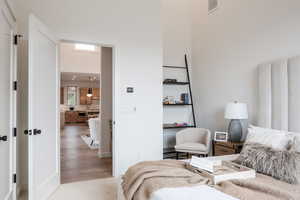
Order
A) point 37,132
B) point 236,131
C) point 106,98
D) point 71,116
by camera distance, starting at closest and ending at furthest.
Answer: point 37,132 < point 236,131 < point 106,98 < point 71,116

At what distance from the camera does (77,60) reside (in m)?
7.38

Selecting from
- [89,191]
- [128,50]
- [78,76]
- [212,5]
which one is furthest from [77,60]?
[89,191]

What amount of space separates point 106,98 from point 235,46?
3.29 m

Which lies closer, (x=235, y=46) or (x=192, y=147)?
(x=192, y=147)

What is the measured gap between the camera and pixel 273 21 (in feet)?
10.2

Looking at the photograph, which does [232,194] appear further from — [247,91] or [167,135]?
[167,135]

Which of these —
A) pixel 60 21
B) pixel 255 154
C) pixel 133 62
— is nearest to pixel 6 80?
pixel 60 21

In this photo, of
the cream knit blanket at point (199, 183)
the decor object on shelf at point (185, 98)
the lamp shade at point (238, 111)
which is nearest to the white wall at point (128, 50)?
the decor object on shelf at point (185, 98)

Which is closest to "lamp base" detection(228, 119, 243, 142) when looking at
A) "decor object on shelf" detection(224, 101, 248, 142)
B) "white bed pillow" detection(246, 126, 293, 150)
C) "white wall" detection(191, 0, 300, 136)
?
"decor object on shelf" detection(224, 101, 248, 142)

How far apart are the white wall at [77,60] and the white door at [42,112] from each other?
14.4 ft

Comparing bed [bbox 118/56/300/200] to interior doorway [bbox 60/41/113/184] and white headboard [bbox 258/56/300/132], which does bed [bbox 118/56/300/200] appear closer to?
white headboard [bbox 258/56/300/132]

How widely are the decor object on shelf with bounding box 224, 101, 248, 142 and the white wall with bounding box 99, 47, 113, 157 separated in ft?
9.85

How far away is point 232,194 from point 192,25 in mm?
4544

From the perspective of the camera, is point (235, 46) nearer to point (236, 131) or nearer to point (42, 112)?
point (236, 131)
